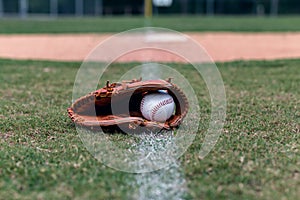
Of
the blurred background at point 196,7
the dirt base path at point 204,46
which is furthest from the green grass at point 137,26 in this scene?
the blurred background at point 196,7

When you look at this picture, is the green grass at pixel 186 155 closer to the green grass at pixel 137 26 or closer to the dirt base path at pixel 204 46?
the dirt base path at pixel 204 46

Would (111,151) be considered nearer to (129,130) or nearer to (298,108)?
(129,130)

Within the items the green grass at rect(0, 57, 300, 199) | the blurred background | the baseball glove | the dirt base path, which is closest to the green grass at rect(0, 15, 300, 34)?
the dirt base path

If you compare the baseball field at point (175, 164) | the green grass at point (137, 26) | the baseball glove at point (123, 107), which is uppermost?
the baseball glove at point (123, 107)

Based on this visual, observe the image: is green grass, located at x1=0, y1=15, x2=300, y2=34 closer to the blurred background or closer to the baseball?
the blurred background

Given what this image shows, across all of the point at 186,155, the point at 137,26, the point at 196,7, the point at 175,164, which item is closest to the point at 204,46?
the point at 137,26

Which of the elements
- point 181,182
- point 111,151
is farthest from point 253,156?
point 111,151
